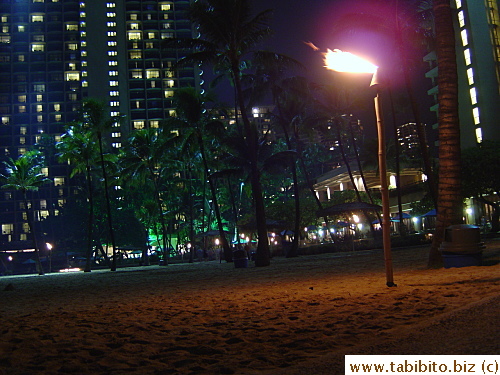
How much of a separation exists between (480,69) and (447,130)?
49.0 metres

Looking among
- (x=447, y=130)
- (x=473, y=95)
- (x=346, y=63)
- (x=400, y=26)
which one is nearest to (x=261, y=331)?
(x=346, y=63)

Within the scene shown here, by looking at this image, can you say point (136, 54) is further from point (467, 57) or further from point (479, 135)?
point (479, 135)

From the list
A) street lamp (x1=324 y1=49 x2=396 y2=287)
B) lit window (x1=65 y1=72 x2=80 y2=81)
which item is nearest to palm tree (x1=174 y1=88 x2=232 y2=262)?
street lamp (x1=324 y1=49 x2=396 y2=287)

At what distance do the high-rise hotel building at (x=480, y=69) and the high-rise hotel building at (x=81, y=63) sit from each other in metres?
82.3

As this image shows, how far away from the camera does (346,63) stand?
8867 mm

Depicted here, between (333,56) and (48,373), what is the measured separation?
6.34 metres

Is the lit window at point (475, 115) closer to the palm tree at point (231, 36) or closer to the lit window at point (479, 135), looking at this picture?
the lit window at point (479, 135)

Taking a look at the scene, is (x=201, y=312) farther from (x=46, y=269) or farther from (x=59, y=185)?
(x=59, y=185)

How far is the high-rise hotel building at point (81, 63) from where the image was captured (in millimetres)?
125312

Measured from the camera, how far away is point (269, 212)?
56469 mm

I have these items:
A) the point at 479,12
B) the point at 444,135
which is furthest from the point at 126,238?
the point at 444,135

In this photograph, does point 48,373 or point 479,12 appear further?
point 479,12

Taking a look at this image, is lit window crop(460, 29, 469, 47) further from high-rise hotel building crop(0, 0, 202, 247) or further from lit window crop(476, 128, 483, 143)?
high-rise hotel building crop(0, 0, 202, 247)

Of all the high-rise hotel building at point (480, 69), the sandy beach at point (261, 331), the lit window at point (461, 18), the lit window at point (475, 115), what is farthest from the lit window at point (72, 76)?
the sandy beach at point (261, 331)
